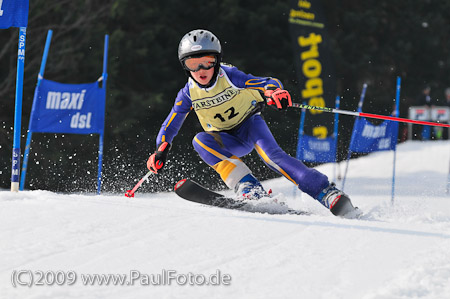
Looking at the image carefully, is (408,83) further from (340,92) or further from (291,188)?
(291,188)

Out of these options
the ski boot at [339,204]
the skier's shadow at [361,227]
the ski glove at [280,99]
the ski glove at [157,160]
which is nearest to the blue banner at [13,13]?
the ski glove at [157,160]

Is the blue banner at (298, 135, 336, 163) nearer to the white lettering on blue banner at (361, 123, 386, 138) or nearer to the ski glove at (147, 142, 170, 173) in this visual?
the white lettering on blue banner at (361, 123, 386, 138)

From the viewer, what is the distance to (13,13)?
493 cm

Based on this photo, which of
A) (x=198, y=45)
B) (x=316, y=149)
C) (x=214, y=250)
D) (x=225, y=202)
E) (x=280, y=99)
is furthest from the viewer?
(x=316, y=149)

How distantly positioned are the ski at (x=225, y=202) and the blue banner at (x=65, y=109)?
265cm

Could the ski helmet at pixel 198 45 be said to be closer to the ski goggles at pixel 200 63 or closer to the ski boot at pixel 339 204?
the ski goggles at pixel 200 63

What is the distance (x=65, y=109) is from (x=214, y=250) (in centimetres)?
444

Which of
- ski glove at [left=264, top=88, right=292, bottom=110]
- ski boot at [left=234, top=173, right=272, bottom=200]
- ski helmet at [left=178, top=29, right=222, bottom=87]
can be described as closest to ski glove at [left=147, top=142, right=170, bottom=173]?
ski boot at [left=234, top=173, right=272, bottom=200]

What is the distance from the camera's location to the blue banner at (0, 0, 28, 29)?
4.91 m

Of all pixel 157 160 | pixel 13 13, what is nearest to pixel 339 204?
pixel 157 160

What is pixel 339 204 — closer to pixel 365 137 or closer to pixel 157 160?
pixel 157 160

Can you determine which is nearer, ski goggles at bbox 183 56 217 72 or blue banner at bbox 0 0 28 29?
ski goggles at bbox 183 56 217 72

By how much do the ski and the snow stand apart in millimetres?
463

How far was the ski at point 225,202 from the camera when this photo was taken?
4680 millimetres
